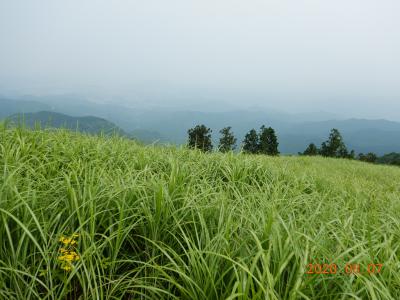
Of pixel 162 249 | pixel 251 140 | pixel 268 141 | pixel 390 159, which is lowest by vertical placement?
pixel 390 159

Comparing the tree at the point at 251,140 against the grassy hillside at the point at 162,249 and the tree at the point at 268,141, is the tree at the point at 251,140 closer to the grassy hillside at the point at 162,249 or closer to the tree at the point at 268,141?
the tree at the point at 268,141

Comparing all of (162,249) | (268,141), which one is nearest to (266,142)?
(268,141)

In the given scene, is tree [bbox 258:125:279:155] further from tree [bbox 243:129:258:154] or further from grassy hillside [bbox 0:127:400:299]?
grassy hillside [bbox 0:127:400:299]

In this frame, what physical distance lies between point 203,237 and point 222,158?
130 inches

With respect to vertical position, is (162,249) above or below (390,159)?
above
